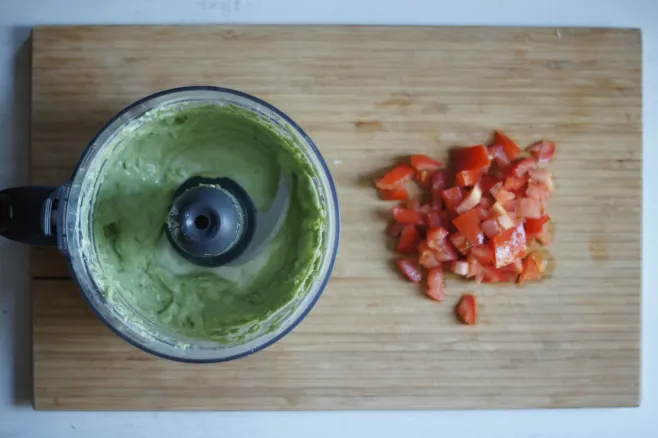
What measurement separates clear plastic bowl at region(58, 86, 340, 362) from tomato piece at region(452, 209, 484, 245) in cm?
23

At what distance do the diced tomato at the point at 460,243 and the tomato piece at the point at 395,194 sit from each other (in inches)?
4.0

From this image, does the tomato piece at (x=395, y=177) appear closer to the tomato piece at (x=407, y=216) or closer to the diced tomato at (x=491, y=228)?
the tomato piece at (x=407, y=216)

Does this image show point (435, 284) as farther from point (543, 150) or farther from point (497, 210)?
point (543, 150)

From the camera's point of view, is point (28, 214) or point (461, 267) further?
point (461, 267)

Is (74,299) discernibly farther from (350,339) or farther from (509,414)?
(509,414)

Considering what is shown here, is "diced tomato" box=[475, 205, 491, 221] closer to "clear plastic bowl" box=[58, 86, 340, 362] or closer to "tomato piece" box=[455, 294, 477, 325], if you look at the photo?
"tomato piece" box=[455, 294, 477, 325]

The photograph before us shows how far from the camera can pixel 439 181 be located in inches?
39.1

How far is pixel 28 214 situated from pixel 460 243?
633 millimetres

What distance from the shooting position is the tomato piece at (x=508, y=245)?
970 mm
